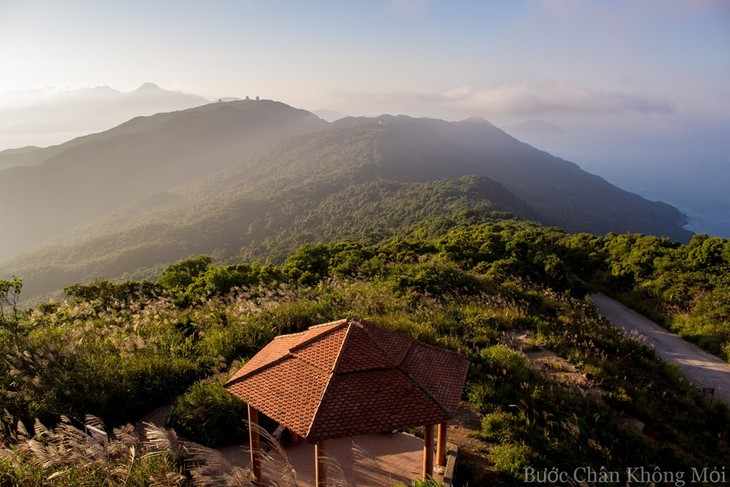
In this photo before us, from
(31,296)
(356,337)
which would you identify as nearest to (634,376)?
(356,337)

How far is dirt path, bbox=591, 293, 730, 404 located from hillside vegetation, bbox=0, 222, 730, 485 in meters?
2.77

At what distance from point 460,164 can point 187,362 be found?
159 metres

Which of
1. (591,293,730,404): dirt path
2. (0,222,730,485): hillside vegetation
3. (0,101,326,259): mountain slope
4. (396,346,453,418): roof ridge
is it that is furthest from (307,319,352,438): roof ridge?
(0,101,326,259): mountain slope

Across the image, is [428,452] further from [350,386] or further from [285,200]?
[285,200]

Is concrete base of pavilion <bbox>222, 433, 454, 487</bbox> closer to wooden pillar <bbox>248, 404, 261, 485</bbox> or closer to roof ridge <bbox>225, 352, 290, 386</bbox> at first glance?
wooden pillar <bbox>248, 404, 261, 485</bbox>

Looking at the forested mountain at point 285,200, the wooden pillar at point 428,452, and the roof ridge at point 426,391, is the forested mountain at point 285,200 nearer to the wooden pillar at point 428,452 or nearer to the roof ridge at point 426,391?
the wooden pillar at point 428,452

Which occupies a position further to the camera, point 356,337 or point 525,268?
point 525,268

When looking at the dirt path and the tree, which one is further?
the dirt path

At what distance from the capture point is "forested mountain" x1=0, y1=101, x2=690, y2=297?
269ft

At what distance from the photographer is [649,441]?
7.92 metres

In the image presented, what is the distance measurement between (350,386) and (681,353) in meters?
16.6

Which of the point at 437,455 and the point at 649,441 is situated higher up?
the point at 437,455

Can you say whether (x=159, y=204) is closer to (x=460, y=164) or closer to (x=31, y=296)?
(x=31, y=296)

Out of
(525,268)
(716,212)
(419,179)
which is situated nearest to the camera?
(525,268)
